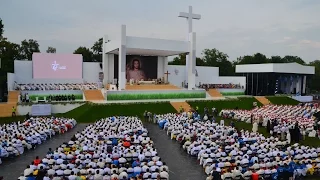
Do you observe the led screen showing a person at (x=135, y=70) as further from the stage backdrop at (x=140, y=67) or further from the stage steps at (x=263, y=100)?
the stage steps at (x=263, y=100)

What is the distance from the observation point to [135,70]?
38.9 metres

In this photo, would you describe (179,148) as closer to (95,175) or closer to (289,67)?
(95,175)

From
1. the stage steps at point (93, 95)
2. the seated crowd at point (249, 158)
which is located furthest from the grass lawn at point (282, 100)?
the seated crowd at point (249, 158)

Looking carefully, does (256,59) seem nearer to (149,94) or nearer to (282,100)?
(282,100)

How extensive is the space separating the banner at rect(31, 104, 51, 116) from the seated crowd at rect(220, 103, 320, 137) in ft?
50.4

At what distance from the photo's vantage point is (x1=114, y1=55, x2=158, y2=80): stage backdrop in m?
38.4

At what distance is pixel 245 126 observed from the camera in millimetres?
20766

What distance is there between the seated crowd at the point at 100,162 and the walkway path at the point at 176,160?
0.87 m

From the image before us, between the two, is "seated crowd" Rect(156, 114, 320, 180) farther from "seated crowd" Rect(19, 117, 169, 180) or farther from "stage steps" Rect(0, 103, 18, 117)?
"stage steps" Rect(0, 103, 18, 117)

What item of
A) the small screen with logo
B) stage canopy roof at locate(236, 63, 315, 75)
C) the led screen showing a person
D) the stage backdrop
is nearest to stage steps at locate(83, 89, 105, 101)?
the small screen with logo

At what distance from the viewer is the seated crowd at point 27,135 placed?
13.1 meters

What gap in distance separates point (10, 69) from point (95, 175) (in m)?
29.5

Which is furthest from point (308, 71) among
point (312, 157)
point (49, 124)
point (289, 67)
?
point (49, 124)

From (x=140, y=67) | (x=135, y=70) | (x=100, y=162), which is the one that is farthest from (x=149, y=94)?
(x=100, y=162)
